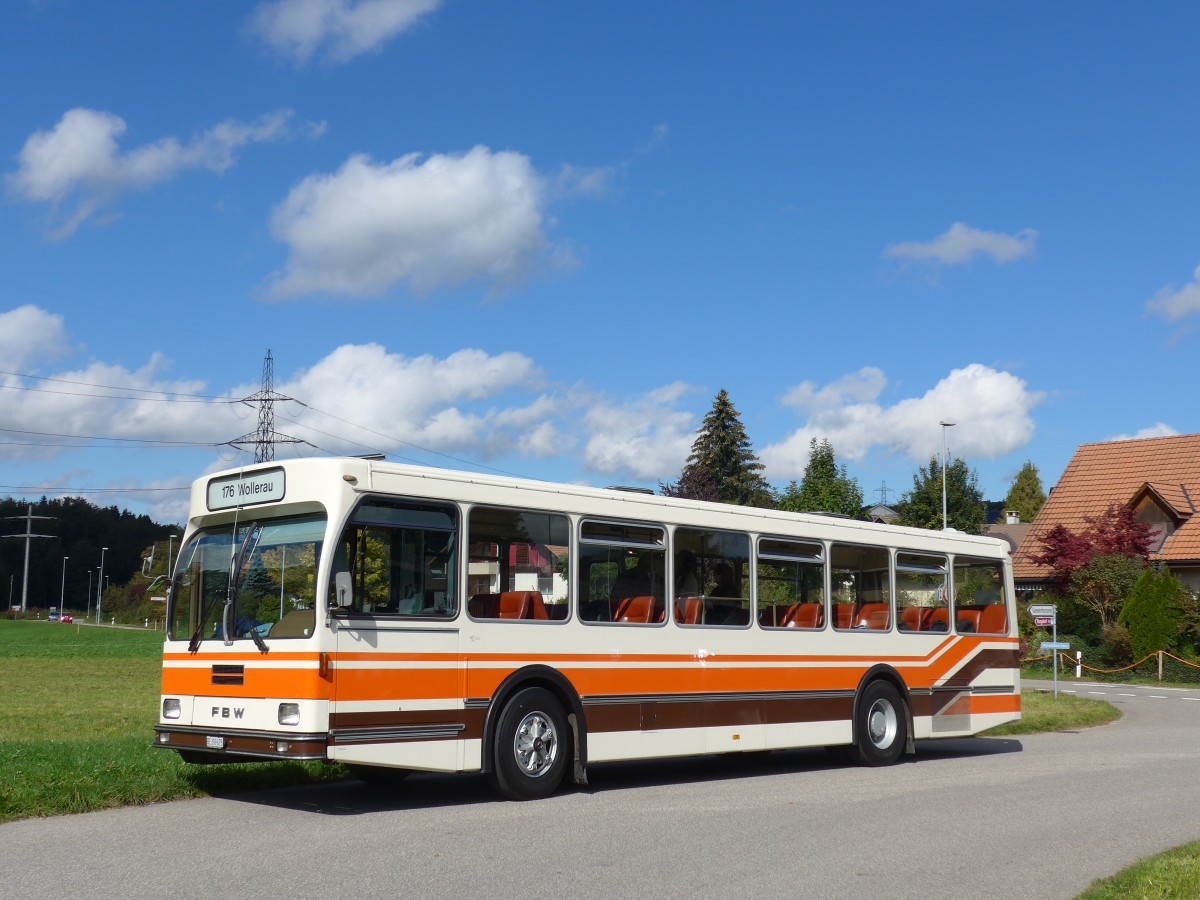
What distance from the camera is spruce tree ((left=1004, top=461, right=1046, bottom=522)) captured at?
111 meters

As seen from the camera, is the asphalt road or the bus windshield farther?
the bus windshield

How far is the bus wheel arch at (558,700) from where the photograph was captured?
1162 cm

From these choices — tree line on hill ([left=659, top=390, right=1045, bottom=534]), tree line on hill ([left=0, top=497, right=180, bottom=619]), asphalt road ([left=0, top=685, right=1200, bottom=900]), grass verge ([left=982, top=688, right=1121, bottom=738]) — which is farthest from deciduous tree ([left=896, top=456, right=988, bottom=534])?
tree line on hill ([left=0, top=497, right=180, bottom=619])

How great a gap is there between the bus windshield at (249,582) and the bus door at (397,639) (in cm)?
31

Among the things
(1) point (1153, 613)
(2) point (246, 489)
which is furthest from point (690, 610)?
(1) point (1153, 613)

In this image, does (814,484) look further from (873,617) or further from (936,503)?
(873,617)

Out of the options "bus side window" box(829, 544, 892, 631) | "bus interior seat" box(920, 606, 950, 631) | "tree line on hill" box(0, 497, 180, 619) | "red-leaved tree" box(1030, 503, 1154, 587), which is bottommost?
→ "bus interior seat" box(920, 606, 950, 631)

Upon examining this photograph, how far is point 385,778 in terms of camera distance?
12.8 meters

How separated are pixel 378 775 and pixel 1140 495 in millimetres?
41427

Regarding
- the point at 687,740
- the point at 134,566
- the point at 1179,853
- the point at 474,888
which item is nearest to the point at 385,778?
the point at 687,740

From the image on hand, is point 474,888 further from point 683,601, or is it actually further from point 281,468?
point 683,601

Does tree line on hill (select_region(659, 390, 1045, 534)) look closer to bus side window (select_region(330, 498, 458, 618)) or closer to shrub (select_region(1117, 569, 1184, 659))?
shrub (select_region(1117, 569, 1184, 659))

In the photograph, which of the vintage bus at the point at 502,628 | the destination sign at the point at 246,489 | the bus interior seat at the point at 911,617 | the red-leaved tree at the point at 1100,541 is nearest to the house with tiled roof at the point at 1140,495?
the red-leaved tree at the point at 1100,541

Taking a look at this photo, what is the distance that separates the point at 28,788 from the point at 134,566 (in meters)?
162
